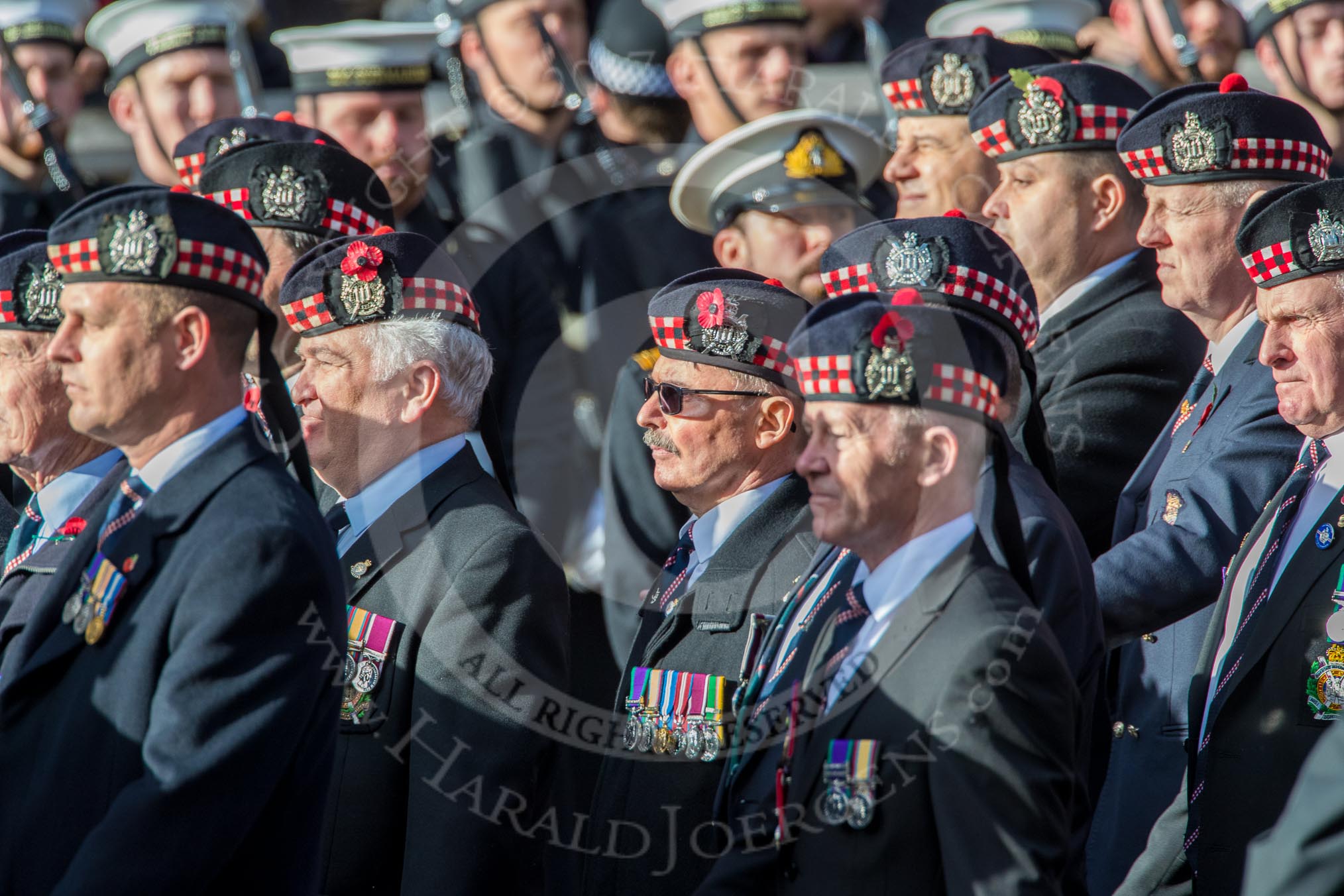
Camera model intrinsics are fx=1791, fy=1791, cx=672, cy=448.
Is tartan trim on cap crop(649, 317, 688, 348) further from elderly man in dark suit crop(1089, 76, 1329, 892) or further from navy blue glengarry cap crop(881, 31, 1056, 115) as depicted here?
navy blue glengarry cap crop(881, 31, 1056, 115)

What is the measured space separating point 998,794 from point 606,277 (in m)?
4.10

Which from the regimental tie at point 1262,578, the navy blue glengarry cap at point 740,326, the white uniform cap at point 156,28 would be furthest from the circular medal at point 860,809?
the white uniform cap at point 156,28

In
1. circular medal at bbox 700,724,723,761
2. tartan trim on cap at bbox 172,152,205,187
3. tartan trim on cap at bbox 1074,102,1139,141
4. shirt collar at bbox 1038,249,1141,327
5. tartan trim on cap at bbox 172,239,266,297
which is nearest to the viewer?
tartan trim on cap at bbox 172,239,266,297

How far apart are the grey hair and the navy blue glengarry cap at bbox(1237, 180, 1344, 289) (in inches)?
76.0

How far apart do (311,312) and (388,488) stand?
503 millimetres

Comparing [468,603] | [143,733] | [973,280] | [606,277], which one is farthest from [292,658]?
[606,277]

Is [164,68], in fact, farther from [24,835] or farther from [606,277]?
[24,835]

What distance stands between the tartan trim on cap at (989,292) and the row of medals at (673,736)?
1131 millimetres

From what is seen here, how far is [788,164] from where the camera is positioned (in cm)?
627

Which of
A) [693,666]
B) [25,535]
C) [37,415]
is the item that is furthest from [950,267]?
[25,535]

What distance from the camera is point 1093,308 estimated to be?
17.0 feet

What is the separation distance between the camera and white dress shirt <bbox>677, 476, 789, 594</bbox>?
4.34m

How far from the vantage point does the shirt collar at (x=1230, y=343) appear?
4.75 m

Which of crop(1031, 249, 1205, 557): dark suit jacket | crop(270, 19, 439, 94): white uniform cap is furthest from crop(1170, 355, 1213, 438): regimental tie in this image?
crop(270, 19, 439, 94): white uniform cap
